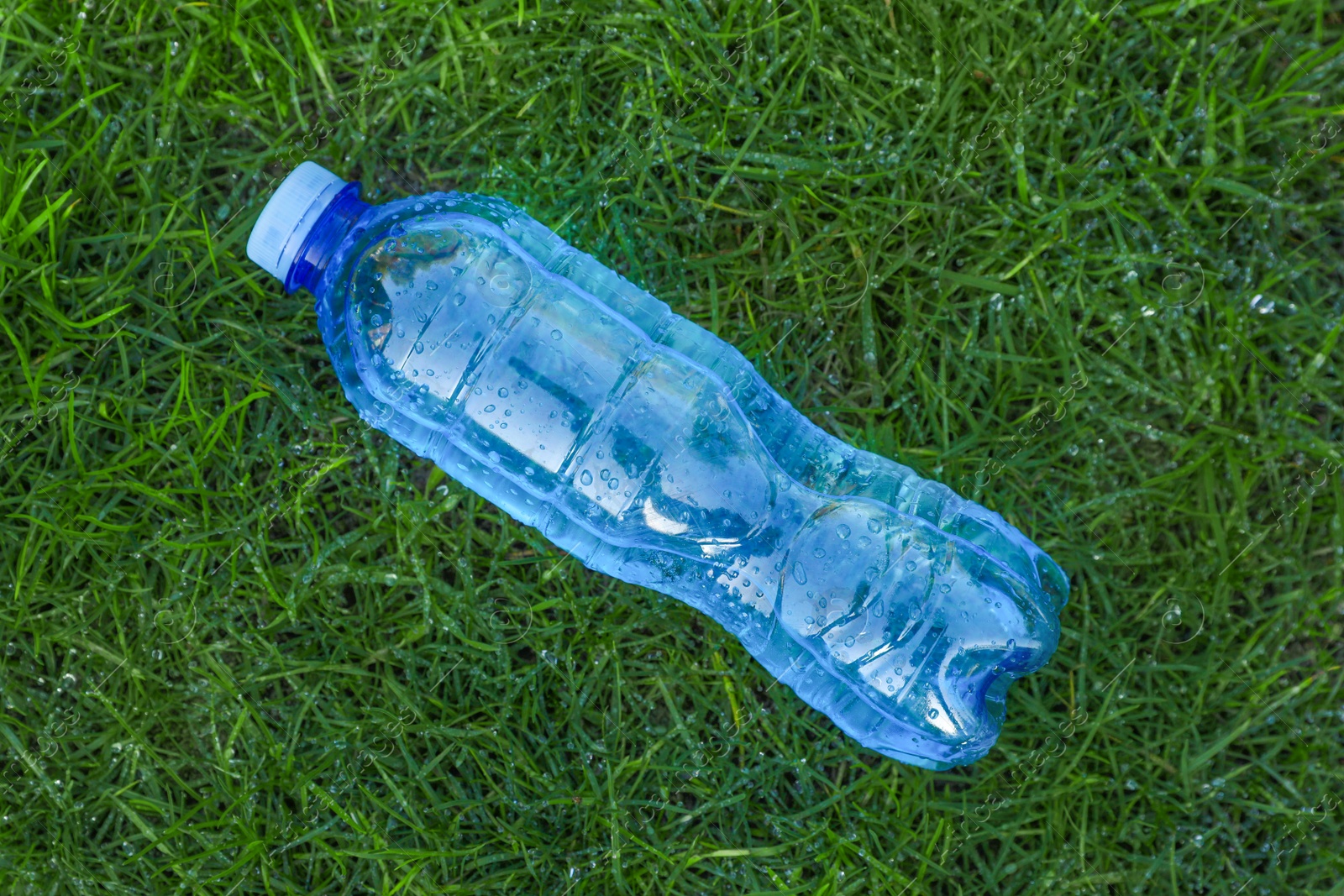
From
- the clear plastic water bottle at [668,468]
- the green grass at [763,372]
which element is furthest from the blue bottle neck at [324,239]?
the green grass at [763,372]

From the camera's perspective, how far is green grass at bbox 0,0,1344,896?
1742 millimetres

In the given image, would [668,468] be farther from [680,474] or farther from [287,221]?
[287,221]

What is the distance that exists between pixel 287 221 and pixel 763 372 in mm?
939

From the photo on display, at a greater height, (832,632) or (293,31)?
(293,31)

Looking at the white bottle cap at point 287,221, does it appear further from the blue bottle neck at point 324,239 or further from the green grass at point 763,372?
the green grass at point 763,372

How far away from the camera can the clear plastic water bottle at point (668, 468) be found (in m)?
1.55

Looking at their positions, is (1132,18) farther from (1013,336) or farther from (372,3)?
(372,3)

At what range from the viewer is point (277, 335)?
5.79 ft

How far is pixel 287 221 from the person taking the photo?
148 cm

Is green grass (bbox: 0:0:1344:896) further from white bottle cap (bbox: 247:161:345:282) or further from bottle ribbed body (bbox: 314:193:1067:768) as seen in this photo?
white bottle cap (bbox: 247:161:345:282)

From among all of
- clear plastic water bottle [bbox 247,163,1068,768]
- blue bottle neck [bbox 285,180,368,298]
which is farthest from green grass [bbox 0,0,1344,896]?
blue bottle neck [bbox 285,180,368,298]

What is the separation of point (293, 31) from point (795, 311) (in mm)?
1213

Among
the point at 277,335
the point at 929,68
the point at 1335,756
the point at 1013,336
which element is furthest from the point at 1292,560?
the point at 277,335

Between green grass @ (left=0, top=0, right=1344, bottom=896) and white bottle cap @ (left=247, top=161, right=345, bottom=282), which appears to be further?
green grass @ (left=0, top=0, right=1344, bottom=896)
